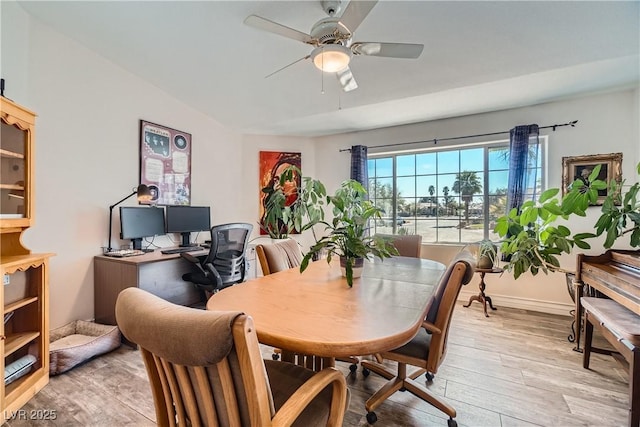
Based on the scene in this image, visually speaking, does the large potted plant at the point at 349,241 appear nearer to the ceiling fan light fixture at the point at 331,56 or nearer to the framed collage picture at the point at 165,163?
the ceiling fan light fixture at the point at 331,56

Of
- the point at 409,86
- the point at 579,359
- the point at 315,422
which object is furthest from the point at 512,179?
the point at 315,422

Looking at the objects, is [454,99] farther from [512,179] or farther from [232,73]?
[232,73]

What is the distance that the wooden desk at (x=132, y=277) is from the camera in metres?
2.39

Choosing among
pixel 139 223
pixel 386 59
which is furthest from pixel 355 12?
pixel 139 223

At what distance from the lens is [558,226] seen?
2.71 metres

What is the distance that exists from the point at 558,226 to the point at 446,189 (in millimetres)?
1364

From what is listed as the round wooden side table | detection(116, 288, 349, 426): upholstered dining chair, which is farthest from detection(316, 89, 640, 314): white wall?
detection(116, 288, 349, 426): upholstered dining chair

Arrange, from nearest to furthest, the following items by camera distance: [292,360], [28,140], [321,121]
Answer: [292,360] → [28,140] → [321,121]

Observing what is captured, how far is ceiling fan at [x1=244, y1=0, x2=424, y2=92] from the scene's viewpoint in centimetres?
165

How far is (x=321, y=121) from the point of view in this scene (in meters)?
3.88

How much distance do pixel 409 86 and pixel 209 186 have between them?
288cm

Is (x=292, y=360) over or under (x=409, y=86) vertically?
under

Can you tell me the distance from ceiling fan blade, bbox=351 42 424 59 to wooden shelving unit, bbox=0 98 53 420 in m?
2.10

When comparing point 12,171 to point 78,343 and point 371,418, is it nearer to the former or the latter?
point 78,343
